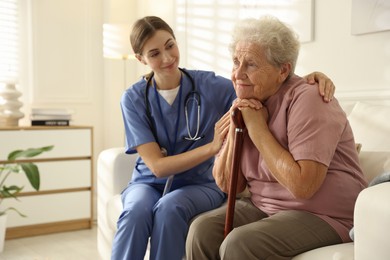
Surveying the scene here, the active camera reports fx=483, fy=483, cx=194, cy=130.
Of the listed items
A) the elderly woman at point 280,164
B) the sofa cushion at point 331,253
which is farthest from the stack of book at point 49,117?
the sofa cushion at point 331,253

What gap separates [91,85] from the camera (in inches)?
167

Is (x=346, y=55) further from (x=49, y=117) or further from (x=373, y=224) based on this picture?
(x=49, y=117)

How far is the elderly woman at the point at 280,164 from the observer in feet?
4.49

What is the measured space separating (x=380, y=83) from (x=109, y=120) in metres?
2.68

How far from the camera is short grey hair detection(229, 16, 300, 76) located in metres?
1.53

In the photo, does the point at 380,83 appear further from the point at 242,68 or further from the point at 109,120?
the point at 109,120

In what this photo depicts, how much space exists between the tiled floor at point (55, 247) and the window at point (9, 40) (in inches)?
52.7

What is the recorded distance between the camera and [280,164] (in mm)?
1400

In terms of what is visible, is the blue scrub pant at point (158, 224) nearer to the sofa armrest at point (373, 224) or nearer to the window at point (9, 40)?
the sofa armrest at point (373, 224)

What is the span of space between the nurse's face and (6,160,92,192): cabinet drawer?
1.75 metres

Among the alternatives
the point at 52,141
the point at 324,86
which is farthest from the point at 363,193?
the point at 52,141

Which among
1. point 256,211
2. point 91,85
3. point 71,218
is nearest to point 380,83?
point 256,211

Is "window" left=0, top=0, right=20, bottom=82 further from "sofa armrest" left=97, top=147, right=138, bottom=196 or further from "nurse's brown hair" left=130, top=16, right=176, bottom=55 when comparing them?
"nurse's brown hair" left=130, top=16, right=176, bottom=55

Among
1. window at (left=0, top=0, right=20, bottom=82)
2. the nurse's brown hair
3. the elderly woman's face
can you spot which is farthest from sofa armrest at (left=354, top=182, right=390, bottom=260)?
window at (left=0, top=0, right=20, bottom=82)
